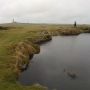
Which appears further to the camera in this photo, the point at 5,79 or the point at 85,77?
the point at 85,77

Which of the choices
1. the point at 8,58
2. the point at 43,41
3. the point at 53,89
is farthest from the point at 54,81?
the point at 43,41

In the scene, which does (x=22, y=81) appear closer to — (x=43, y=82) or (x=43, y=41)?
(x=43, y=82)

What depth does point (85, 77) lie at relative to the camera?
38.6 meters

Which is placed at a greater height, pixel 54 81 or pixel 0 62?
pixel 0 62

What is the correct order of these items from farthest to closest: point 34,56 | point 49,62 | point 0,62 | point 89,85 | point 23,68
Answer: point 34,56
point 49,62
point 23,68
point 0,62
point 89,85

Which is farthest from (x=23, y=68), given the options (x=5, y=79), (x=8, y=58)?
(x=5, y=79)

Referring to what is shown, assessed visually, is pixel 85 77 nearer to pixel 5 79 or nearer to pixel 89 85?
pixel 89 85

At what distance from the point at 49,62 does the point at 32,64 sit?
5318mm

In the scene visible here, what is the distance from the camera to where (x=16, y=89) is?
91.4 ft

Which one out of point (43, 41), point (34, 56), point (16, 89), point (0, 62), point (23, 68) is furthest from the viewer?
point (43, 41)

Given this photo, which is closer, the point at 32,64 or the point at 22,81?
the point at 22,81

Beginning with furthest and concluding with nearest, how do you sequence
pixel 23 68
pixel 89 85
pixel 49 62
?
pixel 49 62
pixel 23 68
pixel 89 85

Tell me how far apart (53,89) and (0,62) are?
12317 mm

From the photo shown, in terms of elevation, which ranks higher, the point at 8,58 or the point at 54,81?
the point at 8,58
